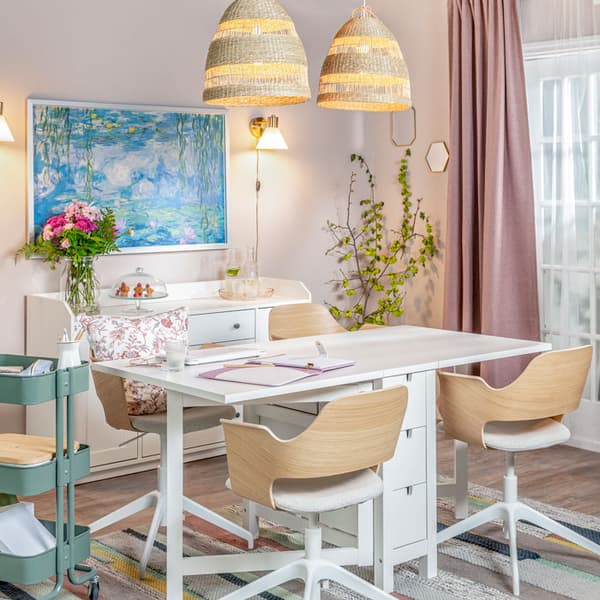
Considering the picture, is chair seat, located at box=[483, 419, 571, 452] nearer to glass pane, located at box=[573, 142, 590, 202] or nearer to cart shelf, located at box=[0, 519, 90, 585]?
cart shelf, located at box=[0, 519, 90, 585]

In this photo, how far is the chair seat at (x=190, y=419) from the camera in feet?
11.4

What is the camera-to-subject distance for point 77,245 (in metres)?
4.54

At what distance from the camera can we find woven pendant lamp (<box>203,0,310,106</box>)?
288cm

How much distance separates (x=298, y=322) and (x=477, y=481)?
3.76 feet

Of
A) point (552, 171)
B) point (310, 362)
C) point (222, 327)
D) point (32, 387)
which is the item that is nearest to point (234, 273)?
point (222, 327)

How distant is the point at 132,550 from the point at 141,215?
205 cm

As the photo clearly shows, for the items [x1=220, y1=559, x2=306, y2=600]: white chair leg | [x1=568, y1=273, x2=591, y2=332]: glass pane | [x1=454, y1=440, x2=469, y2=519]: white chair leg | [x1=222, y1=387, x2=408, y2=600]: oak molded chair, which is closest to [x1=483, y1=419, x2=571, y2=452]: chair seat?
[x1=454, y1=440, x2=469, y2=519]: white chair leg

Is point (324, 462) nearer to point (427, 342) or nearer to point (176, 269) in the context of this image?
point (427, 342)

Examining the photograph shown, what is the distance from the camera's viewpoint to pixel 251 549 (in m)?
3.60

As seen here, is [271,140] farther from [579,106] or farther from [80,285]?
[579,106]

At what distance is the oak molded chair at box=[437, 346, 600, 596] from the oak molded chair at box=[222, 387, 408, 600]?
0.50 meters

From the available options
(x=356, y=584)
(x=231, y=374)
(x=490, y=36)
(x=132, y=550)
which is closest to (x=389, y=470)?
(x=356, y=584)

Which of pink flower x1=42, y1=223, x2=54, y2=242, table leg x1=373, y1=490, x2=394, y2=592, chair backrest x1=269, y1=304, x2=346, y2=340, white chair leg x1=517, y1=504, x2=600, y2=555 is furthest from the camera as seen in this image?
pink flower x1=42, y1=223, x2=54, y2=242

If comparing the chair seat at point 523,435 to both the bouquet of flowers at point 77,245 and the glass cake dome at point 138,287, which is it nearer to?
the glass cake dome at point 138,287
